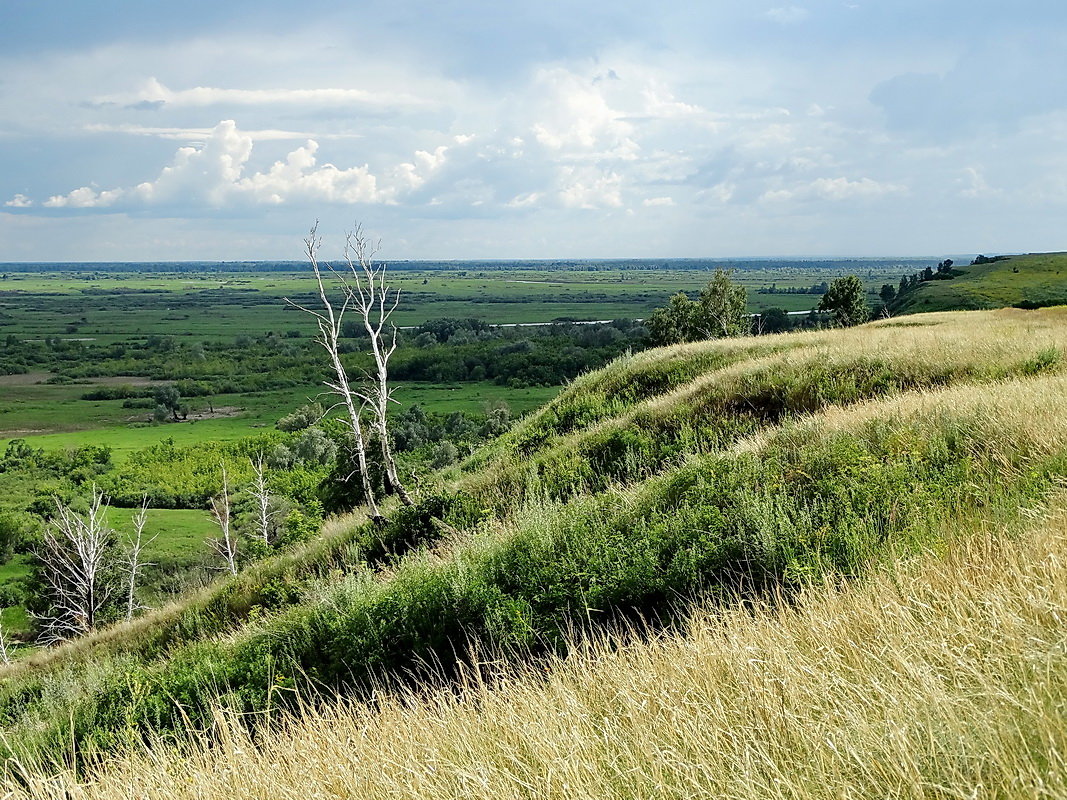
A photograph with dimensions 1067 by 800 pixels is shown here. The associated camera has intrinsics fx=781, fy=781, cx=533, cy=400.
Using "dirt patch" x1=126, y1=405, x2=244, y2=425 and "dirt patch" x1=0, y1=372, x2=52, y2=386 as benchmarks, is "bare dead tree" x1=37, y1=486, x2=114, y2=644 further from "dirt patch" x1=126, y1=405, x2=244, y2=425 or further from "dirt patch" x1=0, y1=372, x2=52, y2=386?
"dirt patch" x1=0, y1=372, x2=52, y2=386

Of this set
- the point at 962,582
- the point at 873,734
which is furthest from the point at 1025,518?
the point at 873,734

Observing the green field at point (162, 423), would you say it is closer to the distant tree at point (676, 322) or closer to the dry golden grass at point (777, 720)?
the distant tree at point (676, 322)

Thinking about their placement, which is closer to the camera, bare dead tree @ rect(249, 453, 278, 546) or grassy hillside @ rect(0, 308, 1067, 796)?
grassy hillside @ rect(0, 308, 1067, 796)

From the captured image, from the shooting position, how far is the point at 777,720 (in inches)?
119

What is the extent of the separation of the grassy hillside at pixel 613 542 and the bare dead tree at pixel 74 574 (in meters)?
14.0

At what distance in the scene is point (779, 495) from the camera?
23.2ft

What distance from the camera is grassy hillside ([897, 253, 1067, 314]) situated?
83469mm

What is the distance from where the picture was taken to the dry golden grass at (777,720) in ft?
8.29

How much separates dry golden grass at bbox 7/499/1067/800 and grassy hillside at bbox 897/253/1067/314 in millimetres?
82223

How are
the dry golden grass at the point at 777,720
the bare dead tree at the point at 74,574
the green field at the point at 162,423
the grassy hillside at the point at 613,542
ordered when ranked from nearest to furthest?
the dry golden grass at the point at 777,720 → the grassy hillside at the point at 613,542 → the bare dead tree at the point at 74,574 → the green field at the point at 162,423

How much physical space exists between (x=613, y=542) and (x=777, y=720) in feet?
14.7

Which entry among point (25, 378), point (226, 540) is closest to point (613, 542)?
point (226, 540)

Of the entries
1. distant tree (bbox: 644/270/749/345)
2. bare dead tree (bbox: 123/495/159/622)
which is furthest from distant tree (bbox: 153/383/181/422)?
distant tree (bbox: 644/270/749/345)

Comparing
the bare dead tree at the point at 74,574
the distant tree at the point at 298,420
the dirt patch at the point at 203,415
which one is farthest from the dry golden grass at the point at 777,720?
the dirt patch at the point at 203,415
